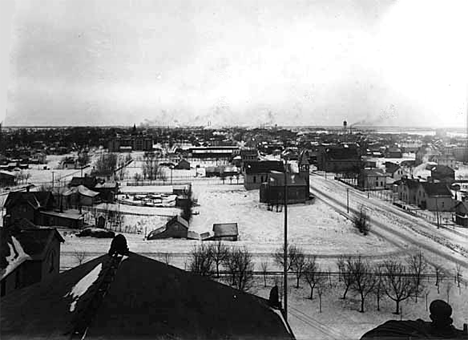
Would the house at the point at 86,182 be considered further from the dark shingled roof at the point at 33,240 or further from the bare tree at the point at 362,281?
the bare tree at the point at 362,281

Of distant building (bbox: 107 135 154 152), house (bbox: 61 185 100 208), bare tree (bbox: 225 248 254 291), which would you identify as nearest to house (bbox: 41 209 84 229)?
house (bbox: 61 185 100 208)

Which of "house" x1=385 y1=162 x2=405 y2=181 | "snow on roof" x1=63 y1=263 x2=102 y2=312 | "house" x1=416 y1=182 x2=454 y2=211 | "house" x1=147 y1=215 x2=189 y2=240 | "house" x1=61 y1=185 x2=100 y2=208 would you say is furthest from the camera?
"house" x1=385 y1=162 x2=405 y2=181

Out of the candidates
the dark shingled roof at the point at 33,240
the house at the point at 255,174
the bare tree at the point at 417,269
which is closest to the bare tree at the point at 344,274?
the bare tree at the point at 417,269

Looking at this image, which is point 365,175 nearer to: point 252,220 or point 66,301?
point 252,220

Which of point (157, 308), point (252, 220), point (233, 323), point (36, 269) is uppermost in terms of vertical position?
point (157, 308)

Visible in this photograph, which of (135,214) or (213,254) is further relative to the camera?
(135,214)

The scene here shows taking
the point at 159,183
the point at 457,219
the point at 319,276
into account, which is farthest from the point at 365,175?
the point at 319,276

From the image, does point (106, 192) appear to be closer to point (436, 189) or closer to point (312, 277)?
point (312, 277)

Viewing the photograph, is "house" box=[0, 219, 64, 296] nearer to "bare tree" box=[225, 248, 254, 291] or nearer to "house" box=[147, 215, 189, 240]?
Answer: "bare tree" box=[225, 248, 254, 291]
